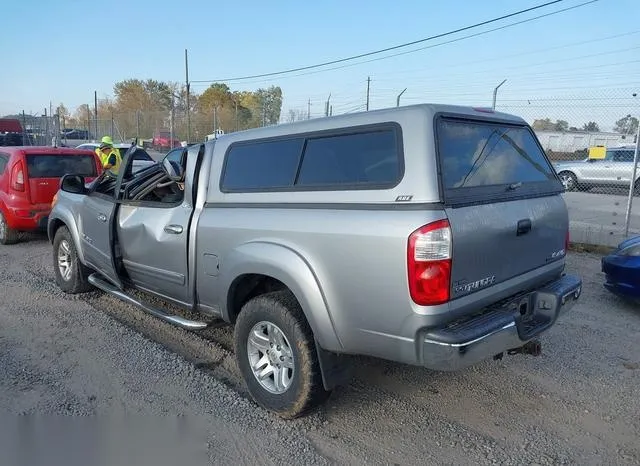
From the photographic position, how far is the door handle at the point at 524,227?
3.05 metres

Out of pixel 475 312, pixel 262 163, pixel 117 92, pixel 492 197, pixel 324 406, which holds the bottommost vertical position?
pixel 324 406

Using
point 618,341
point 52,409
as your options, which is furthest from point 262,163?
point 618,341

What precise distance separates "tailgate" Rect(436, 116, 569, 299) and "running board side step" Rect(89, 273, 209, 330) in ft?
7.06

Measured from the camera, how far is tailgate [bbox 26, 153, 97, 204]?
795 centimetres

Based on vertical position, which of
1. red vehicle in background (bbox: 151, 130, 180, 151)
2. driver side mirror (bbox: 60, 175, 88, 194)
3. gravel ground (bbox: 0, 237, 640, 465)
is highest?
red vehicle in background (bbox: 151, 130, 180, 151)

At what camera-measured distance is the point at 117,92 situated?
2301 inches

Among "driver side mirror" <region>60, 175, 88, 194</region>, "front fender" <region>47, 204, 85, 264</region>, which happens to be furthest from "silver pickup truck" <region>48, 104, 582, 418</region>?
"driver side mirror" <region>60, 175, 88, 194</region>

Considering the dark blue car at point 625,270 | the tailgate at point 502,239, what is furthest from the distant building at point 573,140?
the tailgate at point 502,239

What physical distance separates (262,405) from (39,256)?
5832 millimetres

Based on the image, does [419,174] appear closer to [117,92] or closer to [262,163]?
[262,163]

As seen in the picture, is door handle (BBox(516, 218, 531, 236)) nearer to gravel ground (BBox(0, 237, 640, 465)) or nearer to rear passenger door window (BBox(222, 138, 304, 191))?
gravel ground (BBox(0, 237, 640, 465))

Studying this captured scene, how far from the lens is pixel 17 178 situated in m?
7.88

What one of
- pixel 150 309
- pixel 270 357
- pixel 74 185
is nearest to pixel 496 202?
pixel 270 357

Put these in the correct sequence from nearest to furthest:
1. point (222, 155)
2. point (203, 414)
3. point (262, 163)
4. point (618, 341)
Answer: point (203, 414)
point (262, 163)
point (222, 155)
point (618, 341)
